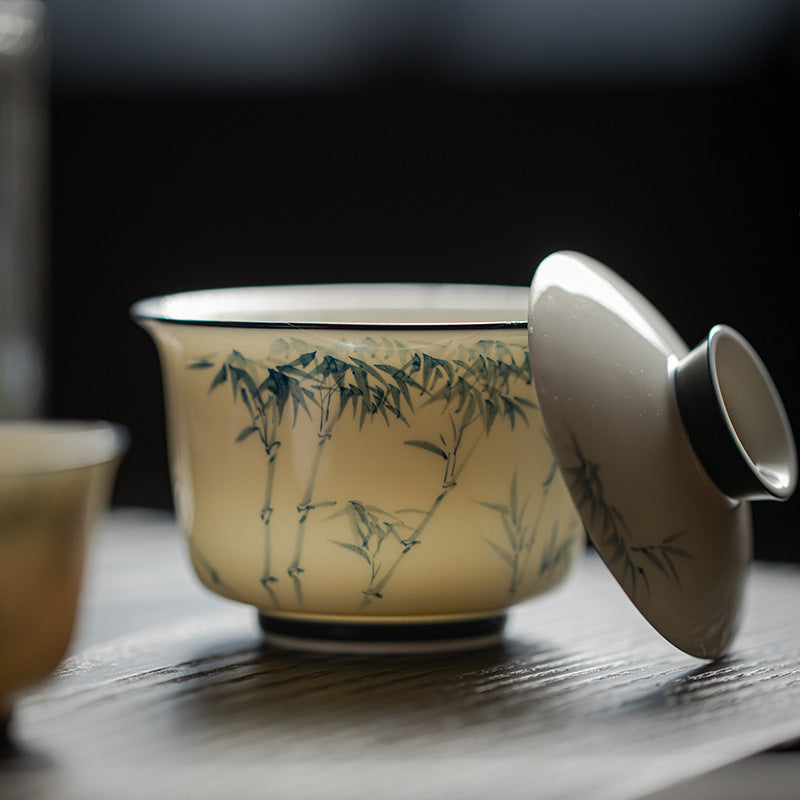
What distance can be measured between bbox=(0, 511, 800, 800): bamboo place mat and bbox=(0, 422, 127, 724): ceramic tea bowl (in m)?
0.02

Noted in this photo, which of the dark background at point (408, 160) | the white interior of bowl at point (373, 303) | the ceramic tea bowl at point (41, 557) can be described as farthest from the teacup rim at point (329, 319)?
the dark background at point (408, 160)

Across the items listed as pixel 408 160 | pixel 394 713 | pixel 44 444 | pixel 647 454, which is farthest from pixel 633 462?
pixel 408 160

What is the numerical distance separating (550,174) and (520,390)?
0.81 meters

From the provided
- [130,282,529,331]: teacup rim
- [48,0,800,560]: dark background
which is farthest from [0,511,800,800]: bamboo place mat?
[48,0,800,560]: dark background

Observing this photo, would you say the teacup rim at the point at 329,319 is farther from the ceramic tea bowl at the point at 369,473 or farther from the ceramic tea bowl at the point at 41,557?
the ceramic tea bowl at the point at 41,557

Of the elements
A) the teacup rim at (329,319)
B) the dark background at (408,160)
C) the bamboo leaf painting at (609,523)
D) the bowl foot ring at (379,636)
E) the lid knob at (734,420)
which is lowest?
the bowl foot ring at (379,636)

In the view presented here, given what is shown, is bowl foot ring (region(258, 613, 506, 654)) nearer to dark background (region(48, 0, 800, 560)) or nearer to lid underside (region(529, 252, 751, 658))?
lid underside (region(529, 252, 751, 658))

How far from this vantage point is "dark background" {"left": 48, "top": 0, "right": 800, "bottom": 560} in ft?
3.86

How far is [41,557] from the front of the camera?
0.36 m

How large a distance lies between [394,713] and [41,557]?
5.3 inches

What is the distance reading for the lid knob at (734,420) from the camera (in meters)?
0.45

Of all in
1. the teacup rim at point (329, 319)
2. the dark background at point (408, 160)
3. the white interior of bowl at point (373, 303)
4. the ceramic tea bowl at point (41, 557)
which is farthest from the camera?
the dark background at point (408, 160)

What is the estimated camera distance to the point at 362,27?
143cm

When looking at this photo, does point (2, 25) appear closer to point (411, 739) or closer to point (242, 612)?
point (242, 612)
